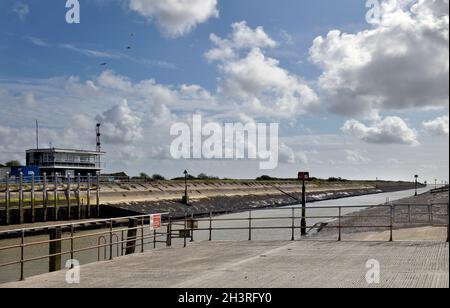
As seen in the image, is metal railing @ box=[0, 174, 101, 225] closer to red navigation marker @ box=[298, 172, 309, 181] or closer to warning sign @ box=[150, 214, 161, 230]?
red navigation marker @ box=[298, 172, 309, 181]

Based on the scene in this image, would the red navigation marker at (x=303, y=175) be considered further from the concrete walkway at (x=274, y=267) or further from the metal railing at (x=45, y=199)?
the metal railing at (x=45, y=199)

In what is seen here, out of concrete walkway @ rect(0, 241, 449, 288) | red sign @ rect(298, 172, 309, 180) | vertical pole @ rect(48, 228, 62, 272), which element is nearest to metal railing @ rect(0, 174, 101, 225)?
red sign @ rect(298, 172, 309, 180)

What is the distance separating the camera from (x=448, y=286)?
9.64m

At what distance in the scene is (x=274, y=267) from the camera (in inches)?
518

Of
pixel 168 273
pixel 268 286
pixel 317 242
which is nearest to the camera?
pixel 268 286

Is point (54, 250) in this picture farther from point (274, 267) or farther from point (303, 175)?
point (303, 175)

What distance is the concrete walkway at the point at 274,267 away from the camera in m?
10.9

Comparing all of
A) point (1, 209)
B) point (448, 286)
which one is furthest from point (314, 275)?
point (1, 209)

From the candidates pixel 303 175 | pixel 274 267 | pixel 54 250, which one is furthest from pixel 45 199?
pixel 274 267

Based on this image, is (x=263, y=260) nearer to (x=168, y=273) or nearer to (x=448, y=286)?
(x=168, y=273)

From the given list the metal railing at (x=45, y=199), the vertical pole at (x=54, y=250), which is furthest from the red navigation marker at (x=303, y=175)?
the metal railing at (x=45, y=199)
